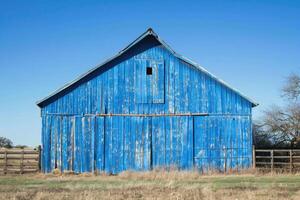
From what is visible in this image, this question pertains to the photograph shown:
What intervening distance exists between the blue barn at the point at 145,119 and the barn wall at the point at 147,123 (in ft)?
0.18

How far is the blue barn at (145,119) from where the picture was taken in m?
24.5

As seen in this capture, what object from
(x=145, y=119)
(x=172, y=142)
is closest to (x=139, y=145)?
(x=145, y=119)

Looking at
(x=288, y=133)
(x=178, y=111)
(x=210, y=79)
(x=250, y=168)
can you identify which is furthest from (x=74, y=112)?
(x=288, y=133)

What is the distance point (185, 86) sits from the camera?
24.9 meters

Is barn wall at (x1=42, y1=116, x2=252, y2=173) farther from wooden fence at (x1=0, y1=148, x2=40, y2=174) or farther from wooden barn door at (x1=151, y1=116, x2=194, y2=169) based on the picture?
wooden fence at (x1=0, y1=148, x2=40, y2=174)

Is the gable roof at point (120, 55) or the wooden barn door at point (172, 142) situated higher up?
the gable roof at point (120, 55)

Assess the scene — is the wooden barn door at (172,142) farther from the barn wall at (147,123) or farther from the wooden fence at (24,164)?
the wooden fence at (24,164)

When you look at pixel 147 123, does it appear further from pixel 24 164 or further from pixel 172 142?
pixel 24 164

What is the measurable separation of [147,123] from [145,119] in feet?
0.83

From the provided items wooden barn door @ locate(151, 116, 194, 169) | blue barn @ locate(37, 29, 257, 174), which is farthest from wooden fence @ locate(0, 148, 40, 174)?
wooden barn door @ locate(151, 116, 194, 169)

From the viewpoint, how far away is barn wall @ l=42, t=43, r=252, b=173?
24453 millimetres

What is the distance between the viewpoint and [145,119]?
80.8 feet

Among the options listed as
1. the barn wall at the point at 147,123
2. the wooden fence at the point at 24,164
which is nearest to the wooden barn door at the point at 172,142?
the barn wall at the point at 147,123

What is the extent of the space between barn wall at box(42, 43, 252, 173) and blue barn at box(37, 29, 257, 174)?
0.06 metres
